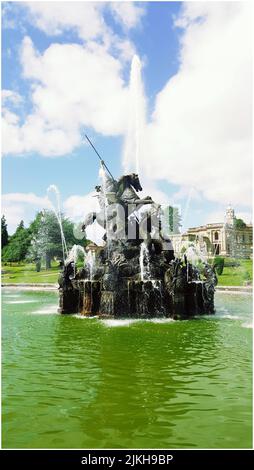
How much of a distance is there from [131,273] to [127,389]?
12.0 m

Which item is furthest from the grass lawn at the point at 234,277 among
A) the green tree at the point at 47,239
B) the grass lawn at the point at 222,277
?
the green tree at the point at 47,239

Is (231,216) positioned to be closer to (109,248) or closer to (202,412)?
(109,248)

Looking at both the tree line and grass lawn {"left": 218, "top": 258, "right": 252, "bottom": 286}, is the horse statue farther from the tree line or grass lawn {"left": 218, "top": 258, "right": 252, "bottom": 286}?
the tree line

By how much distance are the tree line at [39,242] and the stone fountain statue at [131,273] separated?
164ft

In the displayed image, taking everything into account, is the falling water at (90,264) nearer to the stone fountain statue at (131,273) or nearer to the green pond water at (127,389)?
the stone fountain statue at (131,273)

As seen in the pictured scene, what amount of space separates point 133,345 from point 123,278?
7246 millimetres

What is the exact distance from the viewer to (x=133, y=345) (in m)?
12.6

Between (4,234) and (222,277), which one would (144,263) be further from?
(4,234)

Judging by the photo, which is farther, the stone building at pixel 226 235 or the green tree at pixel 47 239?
the stone building at pixel 226 235

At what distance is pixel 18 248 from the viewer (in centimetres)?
7494

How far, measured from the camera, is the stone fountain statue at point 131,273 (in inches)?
760
